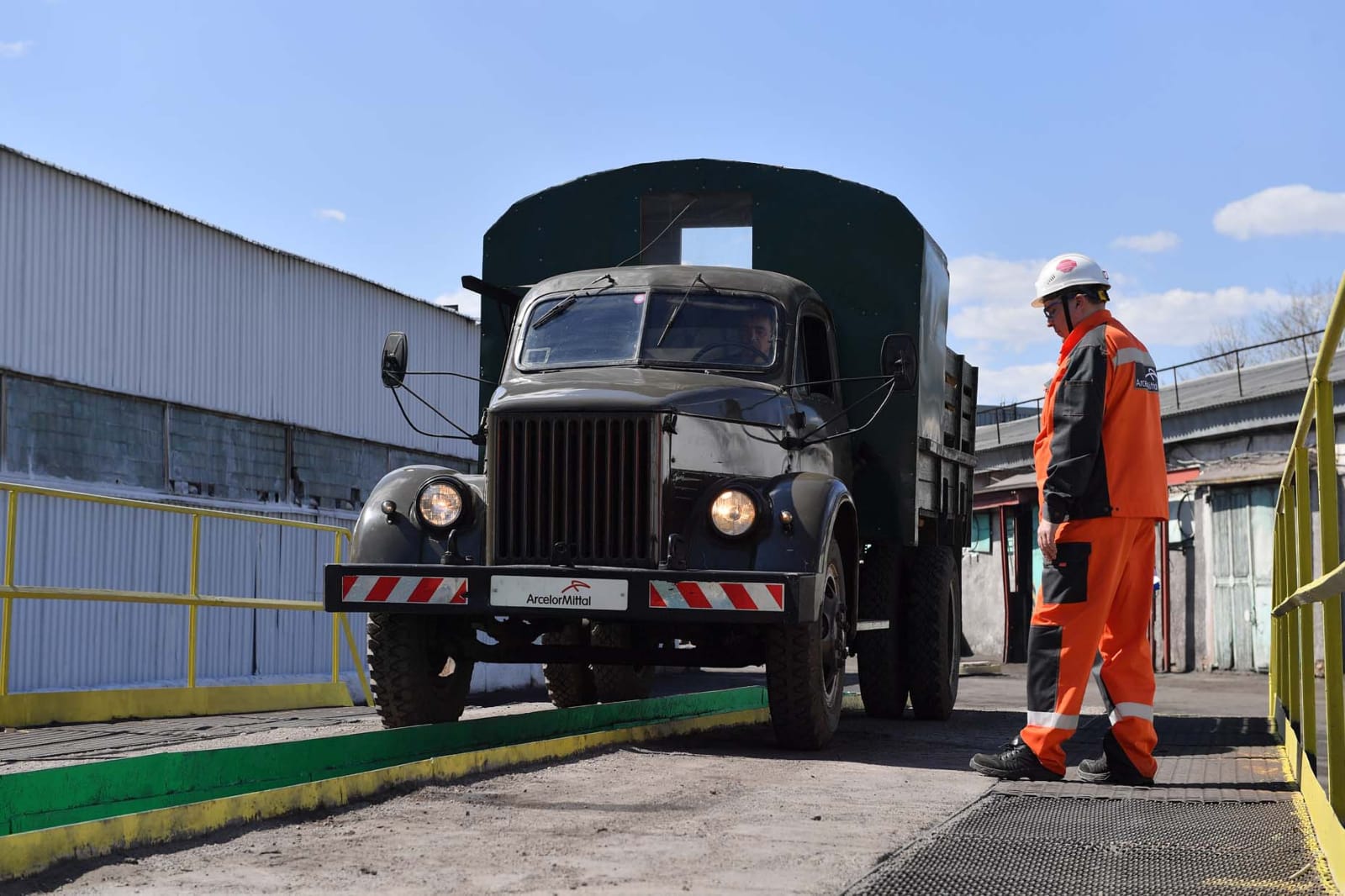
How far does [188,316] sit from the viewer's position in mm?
19609

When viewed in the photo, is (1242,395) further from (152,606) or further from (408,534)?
(408,534)

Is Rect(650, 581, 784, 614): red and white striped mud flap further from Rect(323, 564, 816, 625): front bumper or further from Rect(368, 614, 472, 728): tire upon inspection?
Rect(368, 614, 472, 728): tire

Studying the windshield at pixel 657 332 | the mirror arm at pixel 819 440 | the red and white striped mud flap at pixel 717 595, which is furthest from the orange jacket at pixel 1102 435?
Result: the windshield at pixel 657 332

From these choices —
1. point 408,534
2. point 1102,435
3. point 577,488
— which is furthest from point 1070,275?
point 408,534

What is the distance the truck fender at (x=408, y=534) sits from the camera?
27.0 ft

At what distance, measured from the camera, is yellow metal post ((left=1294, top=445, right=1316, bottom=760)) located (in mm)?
5773

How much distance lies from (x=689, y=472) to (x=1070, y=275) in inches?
83.0

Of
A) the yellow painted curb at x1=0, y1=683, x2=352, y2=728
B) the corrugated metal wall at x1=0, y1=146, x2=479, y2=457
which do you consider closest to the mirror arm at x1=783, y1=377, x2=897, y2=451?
the yellow painted curb at x1=0, y1=683, x2=352, y2=728

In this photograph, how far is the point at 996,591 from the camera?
32906 millimetres

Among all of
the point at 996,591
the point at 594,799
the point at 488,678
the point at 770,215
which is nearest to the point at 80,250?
the point at 488,678

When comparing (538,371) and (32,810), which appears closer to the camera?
(32,810)

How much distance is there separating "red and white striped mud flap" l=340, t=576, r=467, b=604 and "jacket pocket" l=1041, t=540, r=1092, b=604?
2829 mm

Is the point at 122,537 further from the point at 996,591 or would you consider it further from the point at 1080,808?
the point at 996,591

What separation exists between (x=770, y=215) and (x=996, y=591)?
77.7ft
